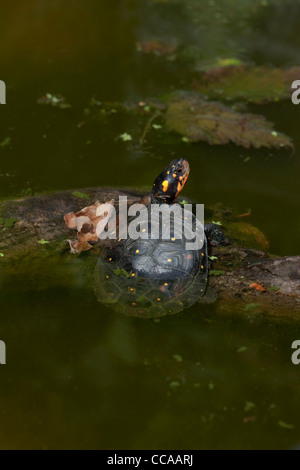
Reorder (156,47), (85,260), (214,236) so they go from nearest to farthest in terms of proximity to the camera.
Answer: (85,260), (214,236), (156,47)

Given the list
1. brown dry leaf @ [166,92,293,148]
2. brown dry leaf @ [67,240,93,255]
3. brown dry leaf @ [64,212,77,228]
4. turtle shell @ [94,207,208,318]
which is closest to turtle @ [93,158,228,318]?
turtle shell @ [94,207,208,318]

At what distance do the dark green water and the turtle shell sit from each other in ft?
0.39

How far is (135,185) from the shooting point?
221 inches

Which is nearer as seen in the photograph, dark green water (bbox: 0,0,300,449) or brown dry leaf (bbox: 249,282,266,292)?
dark green water (bbox: 0,0,300,449)

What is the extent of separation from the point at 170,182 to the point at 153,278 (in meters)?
1.24

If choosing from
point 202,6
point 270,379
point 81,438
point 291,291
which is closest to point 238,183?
point 291,291

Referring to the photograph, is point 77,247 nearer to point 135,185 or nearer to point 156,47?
point 135,185

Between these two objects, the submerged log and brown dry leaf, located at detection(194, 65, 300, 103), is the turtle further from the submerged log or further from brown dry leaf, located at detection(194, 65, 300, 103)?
brown dry leaf, located at detection(194, 65, 300, 103)

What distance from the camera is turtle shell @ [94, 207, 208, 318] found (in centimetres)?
397

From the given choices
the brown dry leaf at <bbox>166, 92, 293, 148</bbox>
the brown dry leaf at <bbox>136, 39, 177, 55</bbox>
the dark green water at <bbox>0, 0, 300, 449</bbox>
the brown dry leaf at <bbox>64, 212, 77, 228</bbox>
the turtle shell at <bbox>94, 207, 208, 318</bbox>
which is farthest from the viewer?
the brown dry leaf at <bbox>136, 39, 177, 55</bbox>

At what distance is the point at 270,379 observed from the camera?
3576 millimetres

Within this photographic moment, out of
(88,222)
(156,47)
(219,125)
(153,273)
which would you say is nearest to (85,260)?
(88,222)

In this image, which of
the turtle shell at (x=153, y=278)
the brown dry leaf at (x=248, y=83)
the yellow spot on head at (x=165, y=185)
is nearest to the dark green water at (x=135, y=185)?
A: the turtle shell at (x=153, y=278)
